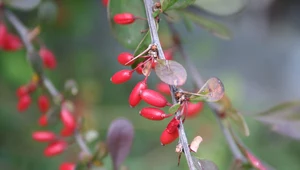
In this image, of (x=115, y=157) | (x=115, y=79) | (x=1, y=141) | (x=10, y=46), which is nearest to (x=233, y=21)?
(x=1, y=141)

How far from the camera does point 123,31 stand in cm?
59

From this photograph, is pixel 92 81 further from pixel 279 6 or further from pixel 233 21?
pixel 279 6

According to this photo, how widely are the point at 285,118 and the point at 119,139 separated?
0.77 ft

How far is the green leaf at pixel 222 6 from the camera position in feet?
2.18

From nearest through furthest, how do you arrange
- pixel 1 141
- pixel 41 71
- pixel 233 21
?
pixel 41 71 → pixel 1 141 → pixel 233 21

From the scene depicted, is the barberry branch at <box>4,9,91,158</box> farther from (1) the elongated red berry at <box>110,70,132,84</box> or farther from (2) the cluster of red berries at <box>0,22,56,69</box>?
(1) the elongated red berry at <box>110,70,132,84</box>

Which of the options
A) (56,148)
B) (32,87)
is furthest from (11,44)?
(56,148)

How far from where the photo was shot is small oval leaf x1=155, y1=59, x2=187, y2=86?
43 centimetres

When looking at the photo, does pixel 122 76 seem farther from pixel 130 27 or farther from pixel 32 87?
pixel 32 87

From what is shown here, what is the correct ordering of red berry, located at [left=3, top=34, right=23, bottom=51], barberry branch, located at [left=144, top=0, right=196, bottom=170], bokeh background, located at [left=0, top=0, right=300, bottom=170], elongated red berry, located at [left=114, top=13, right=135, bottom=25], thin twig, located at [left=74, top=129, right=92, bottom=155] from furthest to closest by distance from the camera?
bokeh background, located at [left=0, top=0, right=300, bottom=170]
red berry, located at [left=3, top=34, right=23, bottom=51]
thin twig, located at [left=74, top=129, right=92, bottom=155]
elongated red berry, located at [left=114, top=13, right=135, bottom=25]
barberry branch, located at [left=144, top=0, right=196, bottom=170]

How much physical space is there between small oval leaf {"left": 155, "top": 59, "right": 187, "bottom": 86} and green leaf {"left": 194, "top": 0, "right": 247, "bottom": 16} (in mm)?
241

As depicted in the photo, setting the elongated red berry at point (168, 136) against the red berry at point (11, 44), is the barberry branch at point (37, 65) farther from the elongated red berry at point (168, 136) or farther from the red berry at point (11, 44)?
the elongated red berry at point (168, 136)

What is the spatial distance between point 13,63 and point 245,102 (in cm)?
72

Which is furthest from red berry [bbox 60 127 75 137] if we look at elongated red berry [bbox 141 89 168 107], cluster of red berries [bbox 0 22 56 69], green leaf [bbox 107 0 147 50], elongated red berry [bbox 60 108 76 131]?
elongated red berry [bbox 141 89 168 107]
